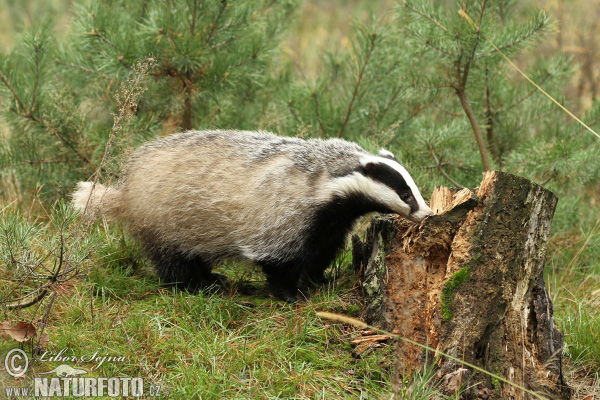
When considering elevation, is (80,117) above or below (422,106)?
below

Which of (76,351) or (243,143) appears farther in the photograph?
(243,143)

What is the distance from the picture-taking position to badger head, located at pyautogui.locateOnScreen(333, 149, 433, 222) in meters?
4.06

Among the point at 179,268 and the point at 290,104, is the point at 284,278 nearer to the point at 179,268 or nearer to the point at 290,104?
the point at 179,268

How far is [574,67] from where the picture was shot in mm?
6395

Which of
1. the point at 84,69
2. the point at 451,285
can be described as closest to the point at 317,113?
the point at 84,69

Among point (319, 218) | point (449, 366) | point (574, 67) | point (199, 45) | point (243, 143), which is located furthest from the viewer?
point (574, 67)

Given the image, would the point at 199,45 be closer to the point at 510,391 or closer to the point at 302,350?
the point at 302,350

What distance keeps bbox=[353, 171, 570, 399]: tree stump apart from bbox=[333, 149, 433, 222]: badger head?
189mm

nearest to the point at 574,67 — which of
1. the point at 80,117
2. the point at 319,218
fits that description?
the point at 319,218

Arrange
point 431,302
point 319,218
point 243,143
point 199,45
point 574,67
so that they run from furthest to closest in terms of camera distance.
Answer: point 574,67, point 199,45, point 243,143, point 319,218, point 431,302

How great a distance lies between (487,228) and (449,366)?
2.57 feet

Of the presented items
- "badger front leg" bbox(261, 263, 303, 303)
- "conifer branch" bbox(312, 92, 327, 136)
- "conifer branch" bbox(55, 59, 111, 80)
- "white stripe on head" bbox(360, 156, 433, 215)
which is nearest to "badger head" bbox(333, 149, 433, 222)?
"white stripe on head" bbox(360, 156, 433, 215)

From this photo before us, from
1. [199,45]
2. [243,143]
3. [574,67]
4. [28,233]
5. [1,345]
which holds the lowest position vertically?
[1,345]

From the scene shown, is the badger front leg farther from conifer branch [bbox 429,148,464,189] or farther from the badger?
conifer branch [bbox 429,148,464,189]
